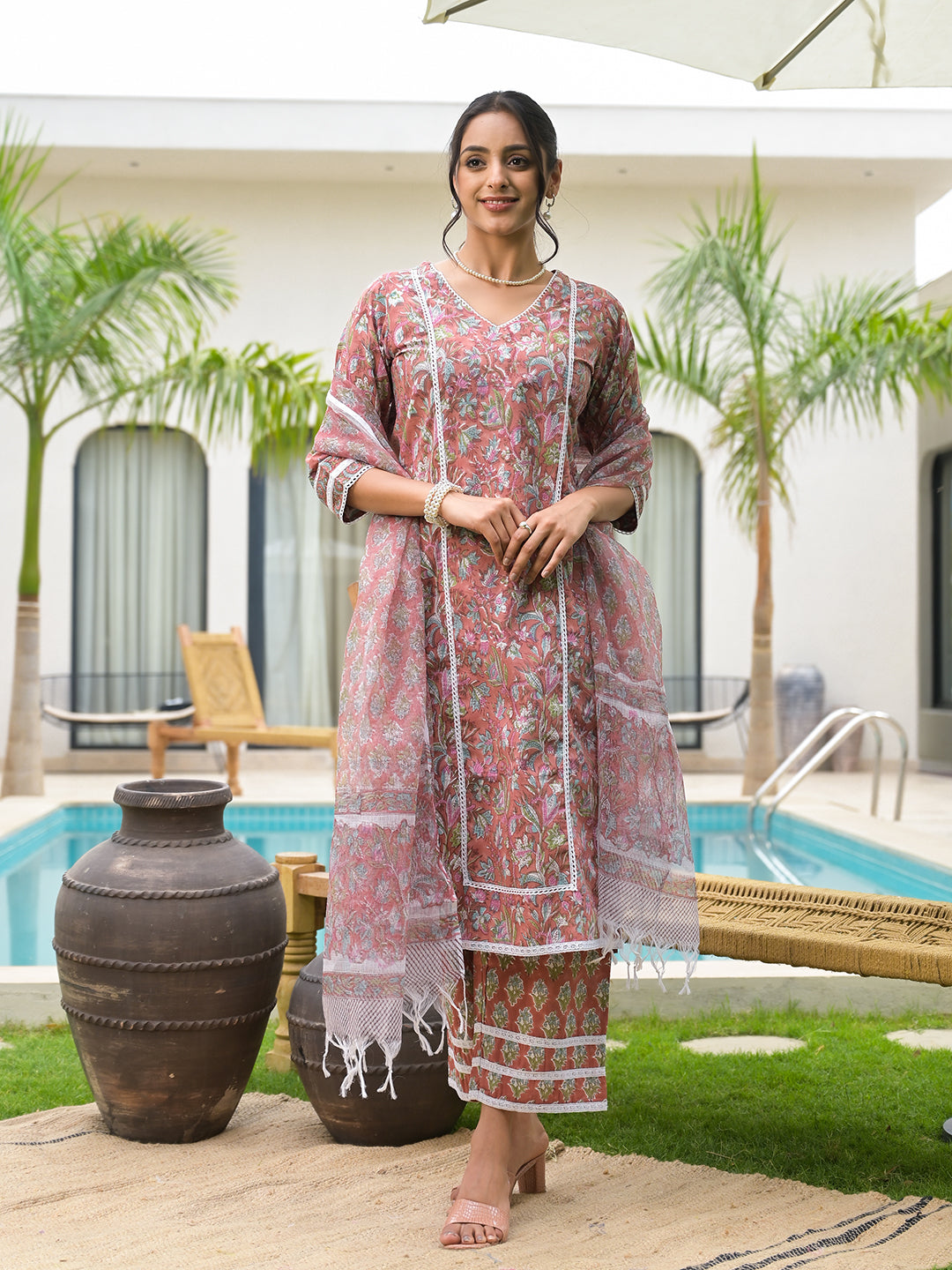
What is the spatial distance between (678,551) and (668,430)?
38.3 inches

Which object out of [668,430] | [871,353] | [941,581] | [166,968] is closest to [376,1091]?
[166,968]

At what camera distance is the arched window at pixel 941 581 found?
34.7 feet

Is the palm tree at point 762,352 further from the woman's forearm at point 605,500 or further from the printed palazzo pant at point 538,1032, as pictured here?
the printed palazzo pant at point 538,1032

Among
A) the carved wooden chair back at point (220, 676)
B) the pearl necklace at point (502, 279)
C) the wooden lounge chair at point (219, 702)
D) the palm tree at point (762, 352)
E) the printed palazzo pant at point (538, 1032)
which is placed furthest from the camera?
the carved wooden chair back at point (220, 676)

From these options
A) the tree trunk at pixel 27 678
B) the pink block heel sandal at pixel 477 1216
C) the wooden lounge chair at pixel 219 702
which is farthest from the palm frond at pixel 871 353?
the pink block heel sandal at pixel 477 1216

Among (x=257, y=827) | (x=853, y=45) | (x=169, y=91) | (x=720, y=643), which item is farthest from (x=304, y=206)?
(x=853, y=45)

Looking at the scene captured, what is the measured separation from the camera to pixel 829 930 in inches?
88.5

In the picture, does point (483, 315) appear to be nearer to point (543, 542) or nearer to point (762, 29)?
point (543, 542)

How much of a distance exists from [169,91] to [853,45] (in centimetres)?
897

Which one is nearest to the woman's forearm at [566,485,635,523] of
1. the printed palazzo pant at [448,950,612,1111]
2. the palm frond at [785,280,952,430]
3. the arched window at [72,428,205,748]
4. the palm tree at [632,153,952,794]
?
the printed palazzo pant at [448,950,612,1111]

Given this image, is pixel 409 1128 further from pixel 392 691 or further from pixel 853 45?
pixel 853 45

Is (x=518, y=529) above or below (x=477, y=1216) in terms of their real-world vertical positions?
above

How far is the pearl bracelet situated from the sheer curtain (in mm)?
8671

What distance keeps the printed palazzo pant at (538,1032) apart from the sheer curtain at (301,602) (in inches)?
342
